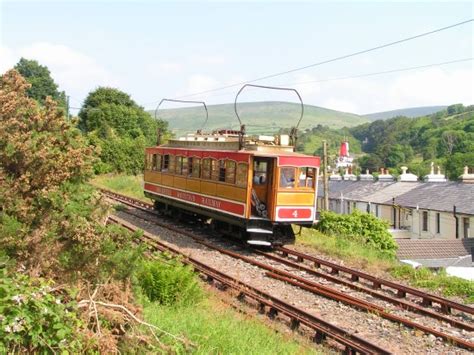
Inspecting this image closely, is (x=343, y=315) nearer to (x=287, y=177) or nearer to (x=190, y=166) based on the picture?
(x=287, y=177)

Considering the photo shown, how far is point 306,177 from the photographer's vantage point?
1666cm

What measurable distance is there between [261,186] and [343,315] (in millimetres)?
6895

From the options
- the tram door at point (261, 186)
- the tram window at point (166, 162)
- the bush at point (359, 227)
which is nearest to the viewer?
the tram door at point (261, 186)

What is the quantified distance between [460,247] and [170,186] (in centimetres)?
1669

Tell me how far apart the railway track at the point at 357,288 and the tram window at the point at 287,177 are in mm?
1856

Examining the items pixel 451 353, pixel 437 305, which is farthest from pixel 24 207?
pixel 437 305

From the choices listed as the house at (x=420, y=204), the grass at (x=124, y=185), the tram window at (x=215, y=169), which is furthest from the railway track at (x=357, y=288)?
the house at (x=420, y=204)

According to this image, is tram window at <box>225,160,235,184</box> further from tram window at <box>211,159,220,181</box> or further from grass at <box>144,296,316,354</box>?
grass at <box>144,296,316,354</box>

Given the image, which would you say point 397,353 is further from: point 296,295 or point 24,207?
point 24,207

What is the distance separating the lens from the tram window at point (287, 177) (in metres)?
16.2

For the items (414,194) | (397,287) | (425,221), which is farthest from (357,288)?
(414,194)

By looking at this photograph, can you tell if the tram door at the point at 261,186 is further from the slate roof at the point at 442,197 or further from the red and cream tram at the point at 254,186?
the slate roof at the point at 442,197

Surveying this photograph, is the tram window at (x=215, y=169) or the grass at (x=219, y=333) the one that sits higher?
the tram window at (x=215, y=169)

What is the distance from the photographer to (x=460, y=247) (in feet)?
96.9
